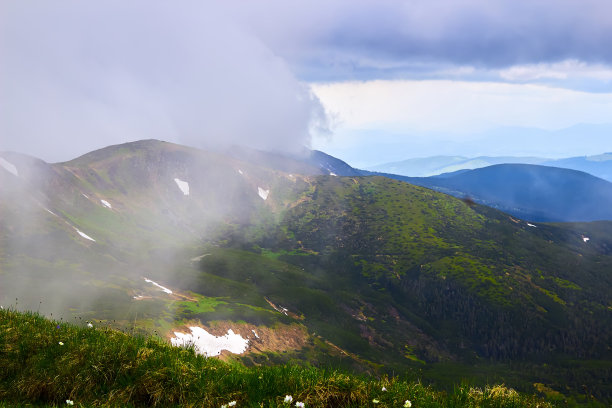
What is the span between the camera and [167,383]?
9.29 meters

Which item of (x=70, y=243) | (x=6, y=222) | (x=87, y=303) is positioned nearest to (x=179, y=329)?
(x=87, y=303)

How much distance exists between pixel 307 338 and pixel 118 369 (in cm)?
18530

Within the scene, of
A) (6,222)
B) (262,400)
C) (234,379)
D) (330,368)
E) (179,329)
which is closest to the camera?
(262,400)

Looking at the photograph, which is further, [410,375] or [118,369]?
[410,375]

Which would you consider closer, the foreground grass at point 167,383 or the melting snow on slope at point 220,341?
the foreground grass at point 167,383

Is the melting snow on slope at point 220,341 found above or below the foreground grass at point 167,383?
below

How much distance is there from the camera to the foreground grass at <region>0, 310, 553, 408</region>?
844cm

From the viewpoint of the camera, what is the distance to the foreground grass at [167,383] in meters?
8.44

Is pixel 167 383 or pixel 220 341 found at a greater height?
pixel 167 383

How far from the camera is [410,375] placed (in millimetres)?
10477

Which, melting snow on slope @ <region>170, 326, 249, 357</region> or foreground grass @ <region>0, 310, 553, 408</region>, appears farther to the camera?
melting snow on slope @ <region>170, 326, 249, 357</region>

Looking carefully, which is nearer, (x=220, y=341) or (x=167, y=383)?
(x=167, y=383)

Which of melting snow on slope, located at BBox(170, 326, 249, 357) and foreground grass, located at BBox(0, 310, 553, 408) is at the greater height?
foreground grass, located at BBox(0, 310, 553, 408)

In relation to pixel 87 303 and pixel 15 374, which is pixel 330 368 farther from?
pixel 87 303
